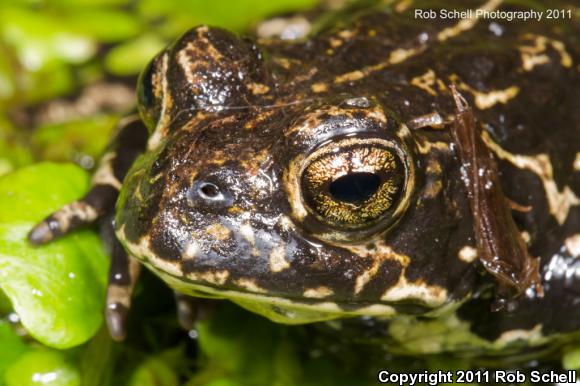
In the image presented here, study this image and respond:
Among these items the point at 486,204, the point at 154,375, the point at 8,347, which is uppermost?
the point at 486,204

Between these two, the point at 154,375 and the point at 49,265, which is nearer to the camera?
the point at 49,265

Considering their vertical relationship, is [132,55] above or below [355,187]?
below

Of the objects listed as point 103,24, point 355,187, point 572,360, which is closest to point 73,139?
point 103,24

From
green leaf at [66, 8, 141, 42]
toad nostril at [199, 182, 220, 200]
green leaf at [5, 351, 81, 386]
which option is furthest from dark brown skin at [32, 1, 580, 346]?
green leaf at [66, 8, 141, 42]

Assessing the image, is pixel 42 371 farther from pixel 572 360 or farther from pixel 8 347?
pixel 572 360

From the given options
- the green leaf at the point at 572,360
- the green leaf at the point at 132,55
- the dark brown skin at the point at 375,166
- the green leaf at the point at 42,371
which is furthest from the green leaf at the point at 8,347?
the green leaf at the point at 132,55

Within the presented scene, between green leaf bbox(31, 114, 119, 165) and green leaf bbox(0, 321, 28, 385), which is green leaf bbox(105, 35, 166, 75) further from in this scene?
green leaf bbox(0, 321, 28, 385)
